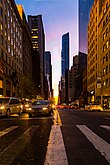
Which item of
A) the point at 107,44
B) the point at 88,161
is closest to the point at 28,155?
the point at 88,161

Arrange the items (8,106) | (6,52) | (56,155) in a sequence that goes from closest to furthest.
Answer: (56,155) → (8,106) → (6,52)

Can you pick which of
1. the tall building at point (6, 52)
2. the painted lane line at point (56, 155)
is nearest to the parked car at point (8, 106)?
the painted lane line at point (56, 155)

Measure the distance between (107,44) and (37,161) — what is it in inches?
2451

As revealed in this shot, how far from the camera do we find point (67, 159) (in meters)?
5.73

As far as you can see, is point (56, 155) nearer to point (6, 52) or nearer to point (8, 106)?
point (8, 106)

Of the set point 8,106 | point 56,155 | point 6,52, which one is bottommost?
point 56,155

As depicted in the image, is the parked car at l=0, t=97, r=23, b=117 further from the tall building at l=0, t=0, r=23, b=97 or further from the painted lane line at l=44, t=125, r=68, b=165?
the tall building at l=0, t=0, r=23, b=97

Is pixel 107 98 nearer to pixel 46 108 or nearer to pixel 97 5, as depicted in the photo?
pixel 97 5

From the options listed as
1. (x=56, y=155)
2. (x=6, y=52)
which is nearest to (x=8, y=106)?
(x=56, y=155)

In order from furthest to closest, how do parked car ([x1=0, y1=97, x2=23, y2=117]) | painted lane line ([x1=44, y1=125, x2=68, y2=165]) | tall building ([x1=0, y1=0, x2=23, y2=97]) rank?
tall building ([x1=0, y1=0, x2=23, y2=97])
parked car ([x1=0, y1=97, x2=23, y2=117])
painted lane line ([x1=44, y1=125, x2=68, y2=165])

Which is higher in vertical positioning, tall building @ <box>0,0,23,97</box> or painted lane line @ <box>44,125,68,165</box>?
tall building @ <box>0,0,23,97</box>

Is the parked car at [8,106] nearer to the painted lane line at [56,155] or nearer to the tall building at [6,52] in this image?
the painted lane line at [56,155]

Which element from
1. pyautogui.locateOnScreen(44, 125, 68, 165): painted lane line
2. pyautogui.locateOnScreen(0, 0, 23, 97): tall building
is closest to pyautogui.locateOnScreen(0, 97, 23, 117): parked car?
pyautogui.locateOnScreen(44, 125, 68, 165): painted lane line

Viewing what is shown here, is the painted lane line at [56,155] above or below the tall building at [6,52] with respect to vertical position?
below
